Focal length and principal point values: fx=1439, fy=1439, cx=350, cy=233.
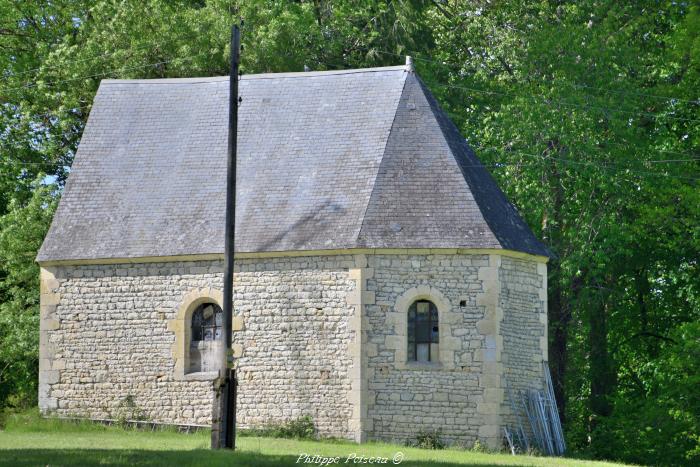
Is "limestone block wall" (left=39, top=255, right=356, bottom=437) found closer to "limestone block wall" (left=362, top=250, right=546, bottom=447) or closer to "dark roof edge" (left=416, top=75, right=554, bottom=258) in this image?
"limestone block wall" (left=362, top=250, right=546, bottom=447)

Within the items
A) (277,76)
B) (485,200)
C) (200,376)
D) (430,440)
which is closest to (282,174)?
(277,76)

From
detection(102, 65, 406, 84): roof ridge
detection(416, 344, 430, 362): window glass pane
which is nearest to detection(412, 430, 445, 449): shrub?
detection(416, 344, 430, 362): window glass pane

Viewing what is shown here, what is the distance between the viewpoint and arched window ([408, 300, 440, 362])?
27.2 meters

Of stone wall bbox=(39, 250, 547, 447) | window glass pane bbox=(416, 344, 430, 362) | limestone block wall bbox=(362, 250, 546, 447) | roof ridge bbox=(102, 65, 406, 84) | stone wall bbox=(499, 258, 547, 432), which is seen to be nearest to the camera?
limestone block wall bbox=(362, 250, 546, 447)

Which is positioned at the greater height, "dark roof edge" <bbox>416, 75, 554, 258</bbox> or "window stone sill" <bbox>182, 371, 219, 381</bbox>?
"dark roof edge" <bbox>416, 75, 554, 258</bbox>

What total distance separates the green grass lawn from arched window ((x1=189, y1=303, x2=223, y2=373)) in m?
1.78

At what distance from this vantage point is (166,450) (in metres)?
→ 20.4

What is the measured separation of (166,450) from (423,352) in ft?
26.3

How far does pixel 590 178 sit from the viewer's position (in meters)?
33.8

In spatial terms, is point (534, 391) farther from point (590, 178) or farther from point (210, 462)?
point (210, 462)

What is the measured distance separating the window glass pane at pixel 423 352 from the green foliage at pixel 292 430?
237 centimetres

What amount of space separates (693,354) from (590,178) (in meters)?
4.71

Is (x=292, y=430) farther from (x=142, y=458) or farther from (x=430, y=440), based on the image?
Answer: (x=142, y=458)

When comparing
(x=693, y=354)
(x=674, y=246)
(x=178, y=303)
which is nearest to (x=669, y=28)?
(x=674, y=246)
